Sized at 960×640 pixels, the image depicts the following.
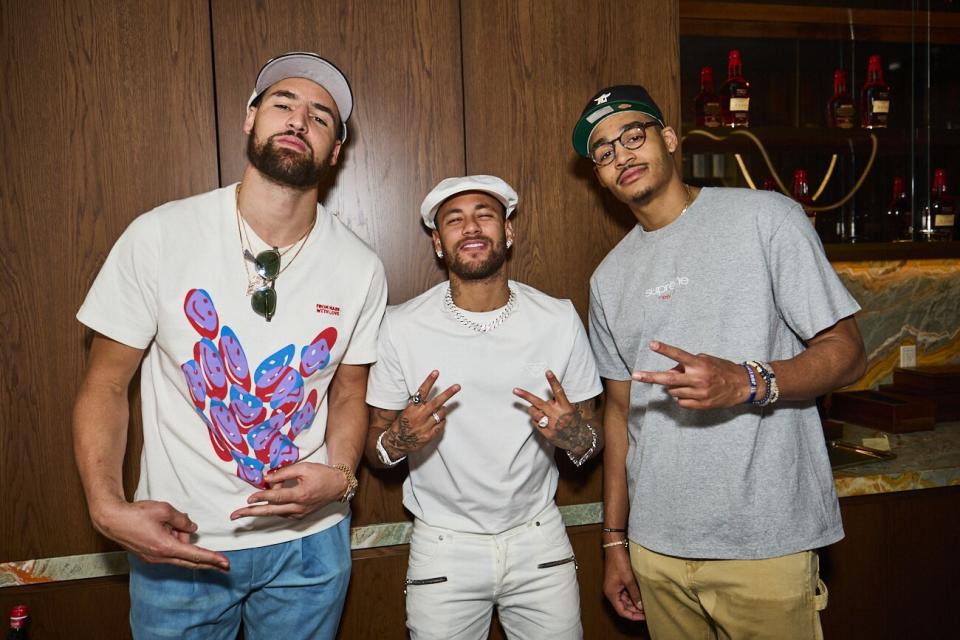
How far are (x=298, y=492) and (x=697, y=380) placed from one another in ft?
3.17

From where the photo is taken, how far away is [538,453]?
6.34ft

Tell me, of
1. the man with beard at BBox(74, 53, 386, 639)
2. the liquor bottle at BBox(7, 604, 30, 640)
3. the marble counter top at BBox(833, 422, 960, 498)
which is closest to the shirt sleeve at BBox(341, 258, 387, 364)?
the man with beard at BBox(74, 53, 386, 639)

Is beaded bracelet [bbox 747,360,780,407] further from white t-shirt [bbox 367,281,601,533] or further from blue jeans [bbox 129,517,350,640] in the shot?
blue jeans [bbox 129,517,350,640]

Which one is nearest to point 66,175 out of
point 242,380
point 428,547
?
point 242,380

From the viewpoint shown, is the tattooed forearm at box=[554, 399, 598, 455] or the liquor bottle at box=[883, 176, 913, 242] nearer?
the tattooed forearm at box=[554, 399, 598, 455]

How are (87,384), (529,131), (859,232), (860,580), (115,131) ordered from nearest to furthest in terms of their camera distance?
(87,384) → (115,131) → (529,131) → (860,580) → (859,232)

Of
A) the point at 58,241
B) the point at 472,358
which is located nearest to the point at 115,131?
the point at 58,241

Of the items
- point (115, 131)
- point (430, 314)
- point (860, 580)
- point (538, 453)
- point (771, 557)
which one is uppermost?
point (115, 131)

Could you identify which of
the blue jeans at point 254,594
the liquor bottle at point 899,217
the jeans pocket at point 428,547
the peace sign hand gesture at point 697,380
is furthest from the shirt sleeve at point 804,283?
the liquor bottle at point 899,217

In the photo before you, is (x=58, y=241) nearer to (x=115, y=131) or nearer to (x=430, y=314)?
(x=115, y=131)

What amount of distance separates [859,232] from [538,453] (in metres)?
2.23

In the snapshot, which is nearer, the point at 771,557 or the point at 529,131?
the point at 771,557

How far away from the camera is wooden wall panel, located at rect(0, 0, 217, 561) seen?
75.9 inches

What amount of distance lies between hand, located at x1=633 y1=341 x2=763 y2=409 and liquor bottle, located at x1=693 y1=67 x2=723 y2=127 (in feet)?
5.77
